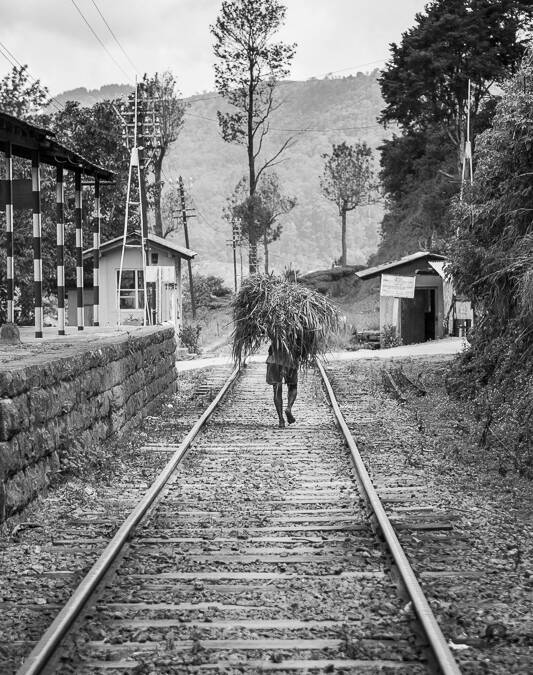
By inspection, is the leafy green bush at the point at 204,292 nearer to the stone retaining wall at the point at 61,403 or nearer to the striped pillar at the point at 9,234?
the striped pillar at the point at 9,234

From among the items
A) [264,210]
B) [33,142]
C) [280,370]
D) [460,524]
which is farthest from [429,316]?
[264,210]

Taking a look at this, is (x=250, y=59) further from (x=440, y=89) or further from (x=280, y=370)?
(x=280, y=370)

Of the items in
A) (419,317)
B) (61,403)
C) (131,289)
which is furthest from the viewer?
(419,317)

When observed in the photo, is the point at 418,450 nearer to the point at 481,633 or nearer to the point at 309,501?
the point at 309,501

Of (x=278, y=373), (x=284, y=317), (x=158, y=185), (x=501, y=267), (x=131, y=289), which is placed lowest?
(x=278, y=373)

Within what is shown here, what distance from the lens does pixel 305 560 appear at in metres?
6.48

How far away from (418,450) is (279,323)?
10.0 feet

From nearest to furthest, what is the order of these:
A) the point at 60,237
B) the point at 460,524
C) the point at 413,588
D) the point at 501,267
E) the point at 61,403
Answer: the point at 413,588 < the point at 460,524 < the point at 61,403 < the point at 501,267 < the point at 60,237

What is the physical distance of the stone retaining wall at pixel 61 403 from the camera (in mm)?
7762

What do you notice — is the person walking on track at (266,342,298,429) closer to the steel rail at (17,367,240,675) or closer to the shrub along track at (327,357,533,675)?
the shrub along track at (327,357,533,675)

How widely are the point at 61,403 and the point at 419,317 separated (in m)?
32.0

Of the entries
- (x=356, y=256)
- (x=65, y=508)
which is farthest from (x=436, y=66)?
(x=356, y=256)

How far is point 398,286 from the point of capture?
36.5 metres

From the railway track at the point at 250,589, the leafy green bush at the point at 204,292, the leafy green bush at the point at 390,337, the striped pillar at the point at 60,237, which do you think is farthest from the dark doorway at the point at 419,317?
the railway track at the point at 250,589
